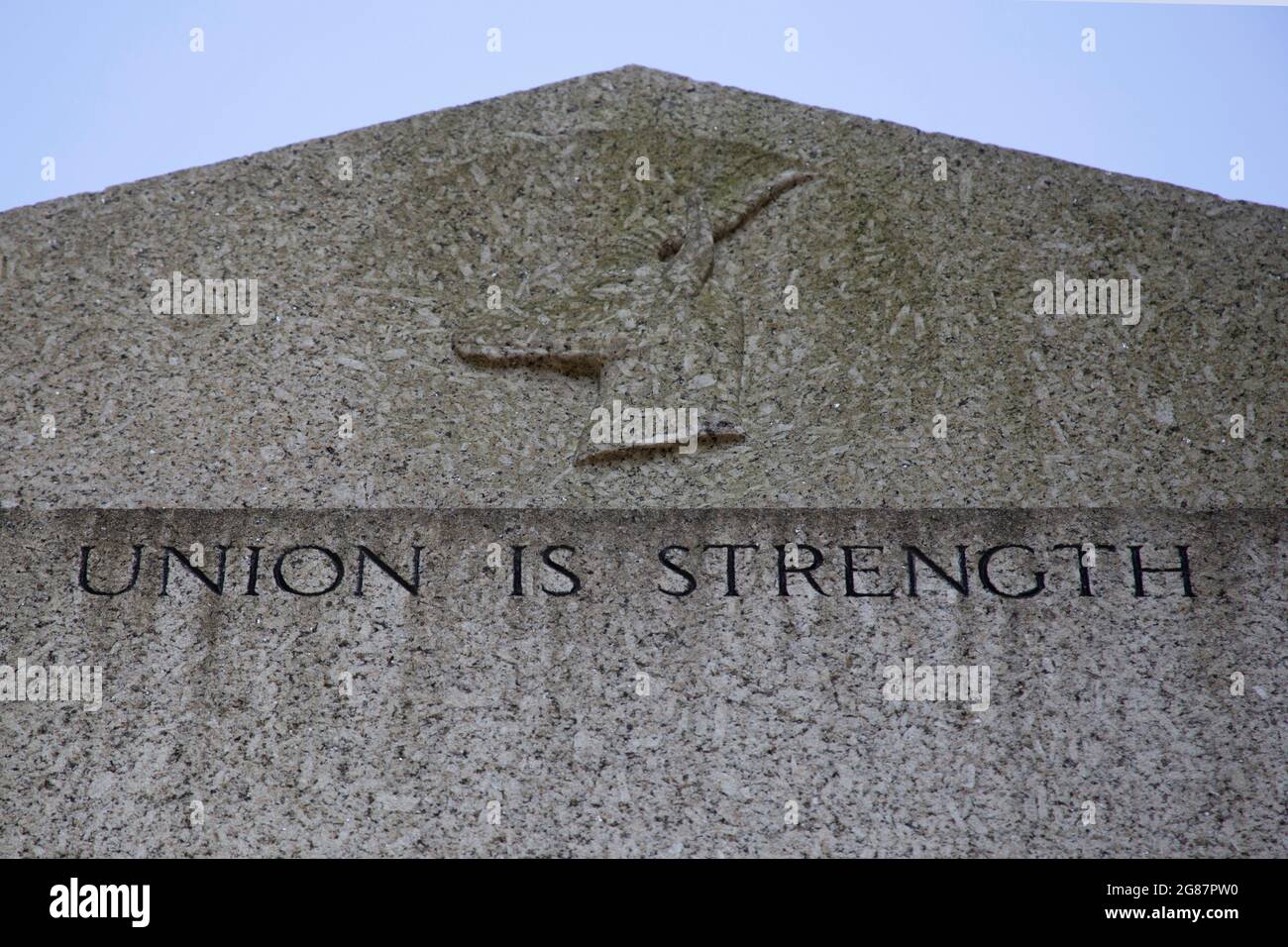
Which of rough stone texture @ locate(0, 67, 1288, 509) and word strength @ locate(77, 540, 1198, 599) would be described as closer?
word strength @ locate(77, 540, 1198, 599)

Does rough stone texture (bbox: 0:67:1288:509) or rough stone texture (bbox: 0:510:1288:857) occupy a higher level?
rough stone texture (bbox: 0:67:1288:509)

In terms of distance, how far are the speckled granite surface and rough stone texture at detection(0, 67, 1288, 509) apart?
13 millimetres

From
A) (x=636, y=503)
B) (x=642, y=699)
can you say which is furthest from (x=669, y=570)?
(x=642, y=699)

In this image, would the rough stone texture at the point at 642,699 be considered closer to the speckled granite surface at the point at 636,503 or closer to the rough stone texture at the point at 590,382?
the speckled granite surface at the point at 636,503

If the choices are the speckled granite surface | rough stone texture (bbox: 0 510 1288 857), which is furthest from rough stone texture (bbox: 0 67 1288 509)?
rough stone texture (bbox: 0 510 1288 857)

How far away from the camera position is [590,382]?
19.0 ft

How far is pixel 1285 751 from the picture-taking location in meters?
4.86

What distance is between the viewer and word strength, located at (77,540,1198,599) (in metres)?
5.16

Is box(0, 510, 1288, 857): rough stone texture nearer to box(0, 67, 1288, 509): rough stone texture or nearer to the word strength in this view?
the word strength

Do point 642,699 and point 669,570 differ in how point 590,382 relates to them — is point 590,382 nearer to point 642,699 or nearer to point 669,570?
point 669,570

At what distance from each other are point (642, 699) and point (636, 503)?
0.69m

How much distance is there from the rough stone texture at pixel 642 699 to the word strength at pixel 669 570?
0.5 inches
